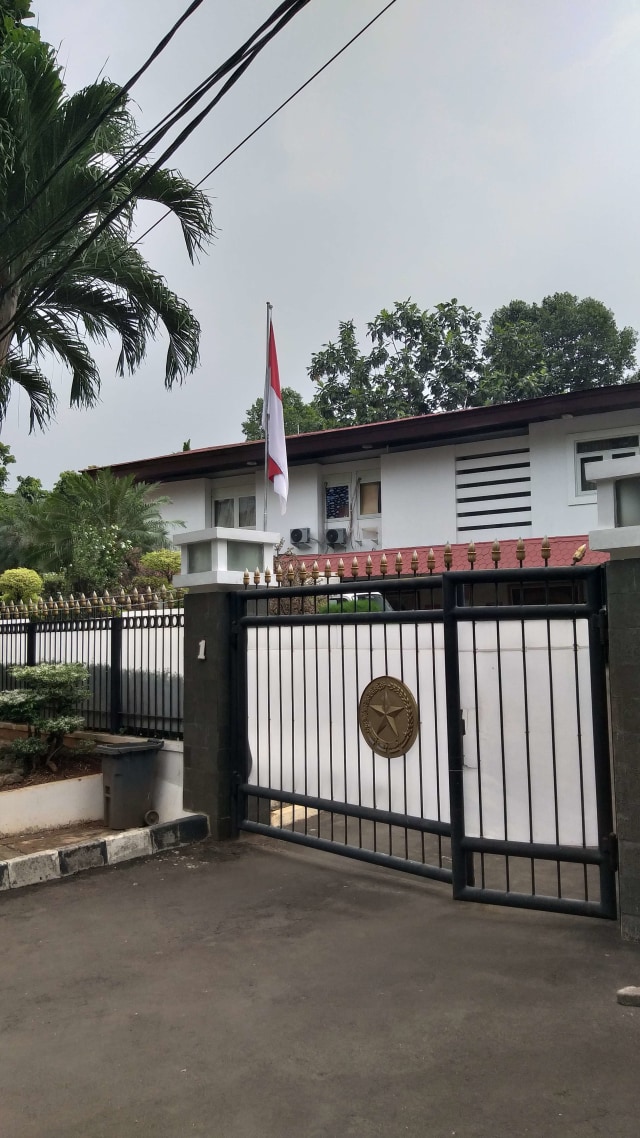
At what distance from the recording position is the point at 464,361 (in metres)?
33.7

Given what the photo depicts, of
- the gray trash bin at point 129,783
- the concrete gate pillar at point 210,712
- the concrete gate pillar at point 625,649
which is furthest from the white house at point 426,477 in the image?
the concrete gate pillar at point 625,649

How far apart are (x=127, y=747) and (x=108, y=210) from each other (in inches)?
258

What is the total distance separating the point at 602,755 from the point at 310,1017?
2066 mm

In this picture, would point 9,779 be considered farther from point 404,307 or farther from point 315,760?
point 404,307

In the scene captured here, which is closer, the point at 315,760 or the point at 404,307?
the point at 315,760

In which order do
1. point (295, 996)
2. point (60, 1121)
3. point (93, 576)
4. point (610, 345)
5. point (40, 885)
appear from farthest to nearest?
point (610, 345) < point (93, 576) < point (40, 885) < point (295, 996) < point (60, 1121)

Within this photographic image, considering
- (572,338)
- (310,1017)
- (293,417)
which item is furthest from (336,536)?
(572,338)

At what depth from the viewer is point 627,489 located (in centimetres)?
447

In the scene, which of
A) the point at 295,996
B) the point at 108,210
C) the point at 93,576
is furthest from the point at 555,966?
the point at 93,576

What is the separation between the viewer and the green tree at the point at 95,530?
14898 mm

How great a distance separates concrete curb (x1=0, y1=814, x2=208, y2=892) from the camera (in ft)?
19.0

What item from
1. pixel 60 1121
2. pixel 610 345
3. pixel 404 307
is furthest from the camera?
pixel 610 345

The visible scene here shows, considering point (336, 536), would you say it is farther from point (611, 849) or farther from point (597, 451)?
point (611, 849)

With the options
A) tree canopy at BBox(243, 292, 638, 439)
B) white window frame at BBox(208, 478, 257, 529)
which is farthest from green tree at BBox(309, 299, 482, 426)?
white window frame at BBox(208, 478, 257, 529)
